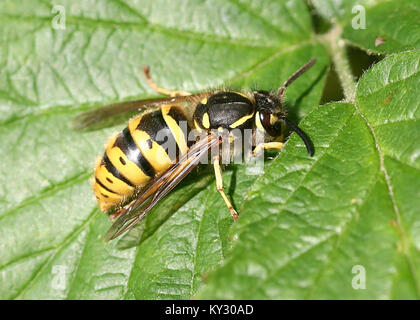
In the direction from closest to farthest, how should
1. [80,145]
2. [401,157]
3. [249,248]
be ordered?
[249,248]
[401,157]
[80,145]

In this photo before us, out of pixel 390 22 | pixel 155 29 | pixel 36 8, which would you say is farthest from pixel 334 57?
pixel 36 8

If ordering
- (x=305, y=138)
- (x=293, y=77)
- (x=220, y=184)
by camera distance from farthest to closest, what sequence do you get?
(x=293, y=77), (x=220, y=184), (x=305, y=138)

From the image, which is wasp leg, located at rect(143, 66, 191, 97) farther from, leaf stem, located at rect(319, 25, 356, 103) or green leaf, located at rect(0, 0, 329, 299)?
leaf stem, located at rect(319, 25, 356, 103)

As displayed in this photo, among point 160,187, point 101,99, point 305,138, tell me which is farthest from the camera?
point 101,99

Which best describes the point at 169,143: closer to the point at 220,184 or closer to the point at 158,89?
the point at 220,184

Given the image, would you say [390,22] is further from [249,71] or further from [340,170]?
[340,170]

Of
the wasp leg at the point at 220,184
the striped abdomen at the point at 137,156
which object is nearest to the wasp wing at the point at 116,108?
the striped abdomen at the point at 137,156

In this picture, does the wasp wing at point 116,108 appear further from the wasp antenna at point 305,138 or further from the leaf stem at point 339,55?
the leaf stem at point 339,55

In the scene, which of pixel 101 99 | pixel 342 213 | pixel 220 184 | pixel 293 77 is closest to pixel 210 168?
pixel 220 184
